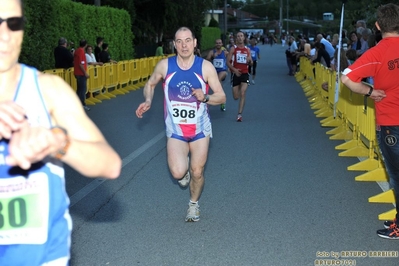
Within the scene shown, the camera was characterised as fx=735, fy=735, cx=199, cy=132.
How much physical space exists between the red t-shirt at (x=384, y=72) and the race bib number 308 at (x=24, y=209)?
157 inches

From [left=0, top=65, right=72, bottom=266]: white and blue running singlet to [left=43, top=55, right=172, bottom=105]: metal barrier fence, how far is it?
1532cm

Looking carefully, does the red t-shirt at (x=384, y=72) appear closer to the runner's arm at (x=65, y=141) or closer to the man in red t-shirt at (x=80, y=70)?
the runner's arm at (x=65, y=141)

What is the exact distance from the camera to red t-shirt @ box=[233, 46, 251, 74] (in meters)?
16.3

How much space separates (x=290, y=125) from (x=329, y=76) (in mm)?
1782

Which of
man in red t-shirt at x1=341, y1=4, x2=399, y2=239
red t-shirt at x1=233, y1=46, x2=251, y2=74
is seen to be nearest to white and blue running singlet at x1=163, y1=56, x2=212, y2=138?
man in red t-shirt at x1=341, y1=4, x2=399, y2=239

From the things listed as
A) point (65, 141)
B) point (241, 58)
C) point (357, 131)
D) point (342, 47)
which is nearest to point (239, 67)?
point (241, 58)

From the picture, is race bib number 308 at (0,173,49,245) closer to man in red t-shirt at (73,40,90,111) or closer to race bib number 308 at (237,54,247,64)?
race bib number 308 at (237,54,247,64)

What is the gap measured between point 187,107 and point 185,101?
0.20ft

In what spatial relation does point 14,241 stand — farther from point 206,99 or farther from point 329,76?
Answer: point 329,76

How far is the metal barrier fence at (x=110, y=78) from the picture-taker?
64.0ft

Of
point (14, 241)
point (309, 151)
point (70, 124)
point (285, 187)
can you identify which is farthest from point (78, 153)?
point (309, 151)

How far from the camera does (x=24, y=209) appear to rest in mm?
2727

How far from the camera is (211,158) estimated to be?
10844mm

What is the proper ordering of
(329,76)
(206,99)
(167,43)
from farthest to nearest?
(167,43), (329,76), (206,99)
